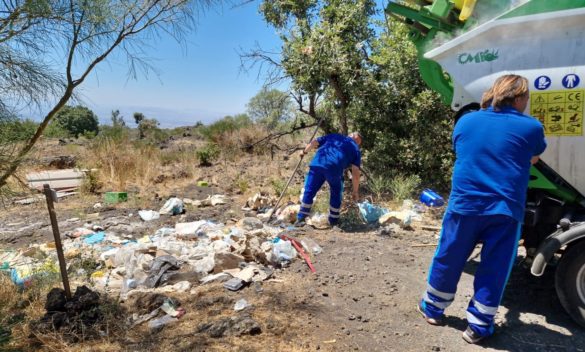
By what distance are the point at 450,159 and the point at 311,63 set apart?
2.97 m

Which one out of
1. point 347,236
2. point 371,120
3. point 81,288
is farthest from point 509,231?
point 371,120

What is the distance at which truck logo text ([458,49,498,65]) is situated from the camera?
3113 mm

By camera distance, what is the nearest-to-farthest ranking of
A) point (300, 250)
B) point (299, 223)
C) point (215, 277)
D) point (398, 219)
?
point (215, 277), point (300, 250), point (398, 219), point (299, 223)

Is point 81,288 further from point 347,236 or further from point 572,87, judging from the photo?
point 572,87

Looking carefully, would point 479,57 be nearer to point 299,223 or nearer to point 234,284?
point 234,284

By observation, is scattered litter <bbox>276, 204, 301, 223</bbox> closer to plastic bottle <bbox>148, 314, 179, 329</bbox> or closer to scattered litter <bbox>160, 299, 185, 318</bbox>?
scattered litter <bbox>160, 299, 185, 318</bbox>

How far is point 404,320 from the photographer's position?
3188 millimetres

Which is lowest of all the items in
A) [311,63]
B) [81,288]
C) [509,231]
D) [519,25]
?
[81,288]

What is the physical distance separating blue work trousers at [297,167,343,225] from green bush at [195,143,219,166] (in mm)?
7768

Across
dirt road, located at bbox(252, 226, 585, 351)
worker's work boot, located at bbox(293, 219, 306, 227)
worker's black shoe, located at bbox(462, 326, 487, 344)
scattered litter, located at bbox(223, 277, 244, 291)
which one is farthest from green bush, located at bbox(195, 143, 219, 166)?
worker's black shoe, located at bbox(462, 326, 487, 344)

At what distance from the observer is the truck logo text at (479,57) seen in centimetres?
311

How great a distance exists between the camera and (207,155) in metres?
13.3

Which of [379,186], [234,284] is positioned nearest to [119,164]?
[379,186]

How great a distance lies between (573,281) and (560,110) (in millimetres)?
1232
